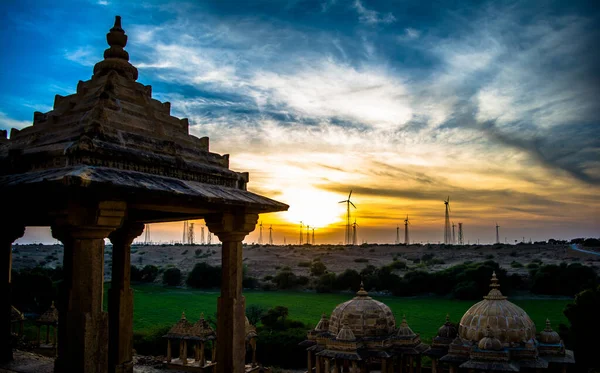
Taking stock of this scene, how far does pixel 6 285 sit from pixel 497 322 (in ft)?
49.2

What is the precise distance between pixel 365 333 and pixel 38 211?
13714 mm

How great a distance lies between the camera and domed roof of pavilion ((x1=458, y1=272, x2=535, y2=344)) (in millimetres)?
16594

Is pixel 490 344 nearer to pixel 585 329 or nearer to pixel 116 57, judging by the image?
pixel 585 329

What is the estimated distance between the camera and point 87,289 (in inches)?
267

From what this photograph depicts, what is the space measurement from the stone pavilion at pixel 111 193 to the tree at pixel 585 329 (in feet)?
63.2

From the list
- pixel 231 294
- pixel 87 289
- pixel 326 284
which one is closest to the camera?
pixel 87 289

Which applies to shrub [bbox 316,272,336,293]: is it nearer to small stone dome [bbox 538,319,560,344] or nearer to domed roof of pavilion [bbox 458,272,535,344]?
domed roof of pavilion [bbox 458,272,535,344]

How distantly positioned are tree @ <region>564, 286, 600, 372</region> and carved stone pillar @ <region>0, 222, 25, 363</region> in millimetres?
22309

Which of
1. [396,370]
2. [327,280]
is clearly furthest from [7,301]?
[327,280]

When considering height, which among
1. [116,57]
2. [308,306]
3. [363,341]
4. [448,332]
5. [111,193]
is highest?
[116,57]

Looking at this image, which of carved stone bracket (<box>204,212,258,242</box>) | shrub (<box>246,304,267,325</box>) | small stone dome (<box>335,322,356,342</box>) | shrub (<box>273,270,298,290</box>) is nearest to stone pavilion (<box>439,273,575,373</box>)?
small stone dome (<box>335,322,356,342</box>)

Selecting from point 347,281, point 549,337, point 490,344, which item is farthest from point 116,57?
point 347,281

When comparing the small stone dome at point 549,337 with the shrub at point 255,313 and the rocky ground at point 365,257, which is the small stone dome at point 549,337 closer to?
the shrub at point 255,313

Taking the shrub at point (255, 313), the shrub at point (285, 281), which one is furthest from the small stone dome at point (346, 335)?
the shrub at point (285, 281)
